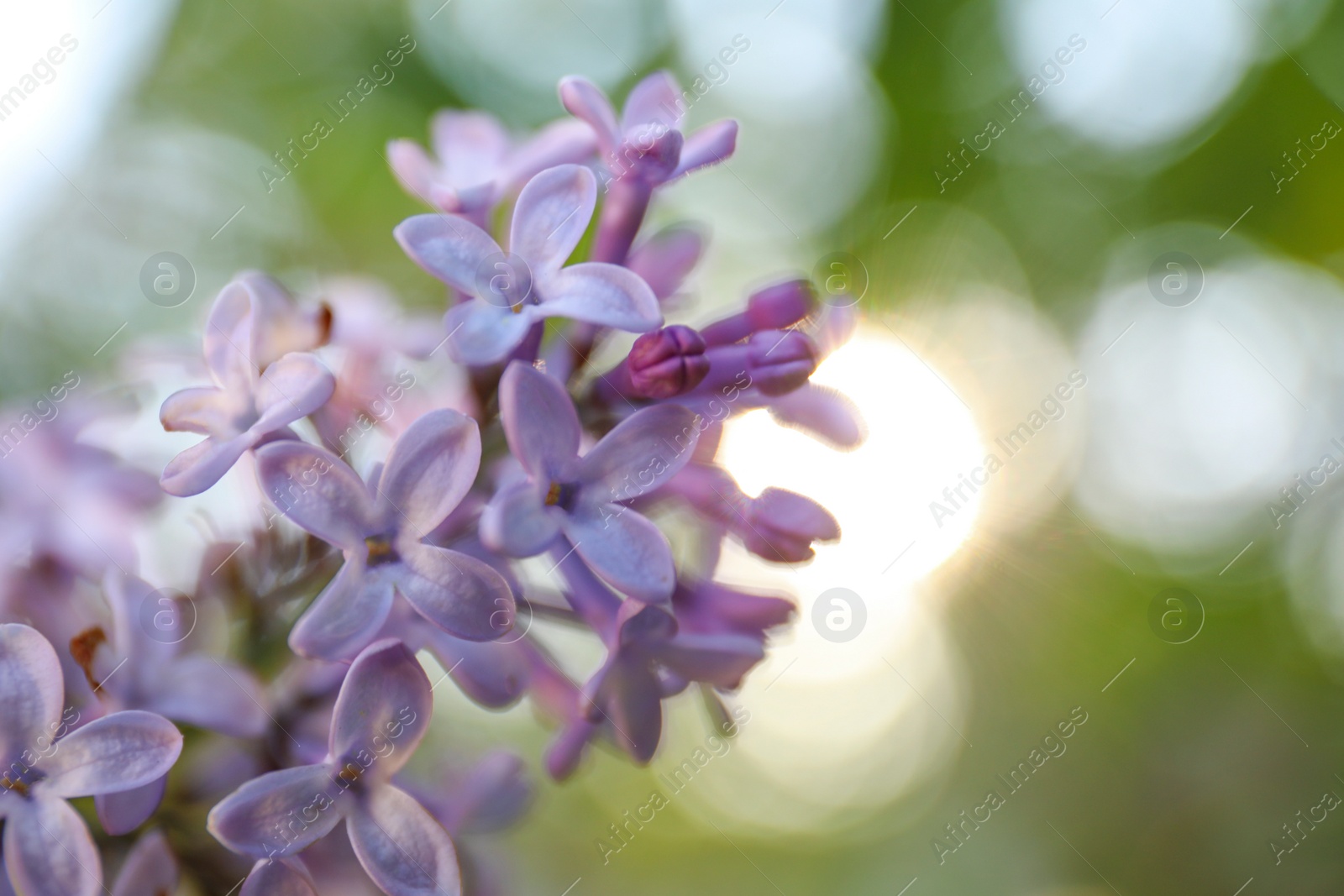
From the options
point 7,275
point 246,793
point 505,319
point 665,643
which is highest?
point 7,275

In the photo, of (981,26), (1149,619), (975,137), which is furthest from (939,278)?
(1149,619)

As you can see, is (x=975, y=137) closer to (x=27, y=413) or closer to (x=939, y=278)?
(x=939, y=278)

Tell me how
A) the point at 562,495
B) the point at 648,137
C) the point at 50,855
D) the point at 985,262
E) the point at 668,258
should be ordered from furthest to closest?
the point at 985,262, the point at 668,258, the point at 648,137, the point at 562,495, the point at 50,855

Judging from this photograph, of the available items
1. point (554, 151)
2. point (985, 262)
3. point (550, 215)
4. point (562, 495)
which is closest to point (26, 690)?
point (562, 495)

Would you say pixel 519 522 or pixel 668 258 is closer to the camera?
pixel 519 522

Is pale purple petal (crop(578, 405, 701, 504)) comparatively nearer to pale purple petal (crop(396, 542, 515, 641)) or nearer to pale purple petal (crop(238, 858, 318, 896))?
pale purple petal (crop(396, 542, 515, 641))

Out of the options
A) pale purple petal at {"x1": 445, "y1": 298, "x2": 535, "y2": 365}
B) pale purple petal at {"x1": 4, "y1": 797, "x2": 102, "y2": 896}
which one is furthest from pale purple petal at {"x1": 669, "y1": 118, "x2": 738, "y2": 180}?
pale purple petal at {"x1": 4, "y1": 797, "x2": 102, "y2": 896}

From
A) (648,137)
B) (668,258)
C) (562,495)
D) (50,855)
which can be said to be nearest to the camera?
(50,855)

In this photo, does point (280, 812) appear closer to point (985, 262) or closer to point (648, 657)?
point (648, 657)
